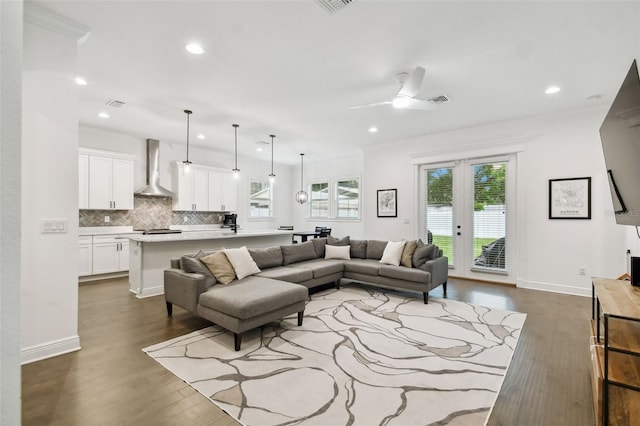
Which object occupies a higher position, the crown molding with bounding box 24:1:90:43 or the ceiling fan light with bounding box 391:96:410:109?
the crown molding with bounding box 24:1:90:43

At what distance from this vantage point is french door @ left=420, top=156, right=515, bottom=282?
5367mm

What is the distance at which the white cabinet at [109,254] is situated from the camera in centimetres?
559

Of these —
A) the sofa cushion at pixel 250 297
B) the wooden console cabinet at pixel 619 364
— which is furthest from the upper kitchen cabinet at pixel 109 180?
the wooden console cabinet at pixel 619 364

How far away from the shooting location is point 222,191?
7.77 meters

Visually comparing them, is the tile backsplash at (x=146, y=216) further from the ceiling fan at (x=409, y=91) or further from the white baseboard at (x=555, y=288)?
the white baseboard at (x=555, y=288)

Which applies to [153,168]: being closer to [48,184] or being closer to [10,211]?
[48,184]

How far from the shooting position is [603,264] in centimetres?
445

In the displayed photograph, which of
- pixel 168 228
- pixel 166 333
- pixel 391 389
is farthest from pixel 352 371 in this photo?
pixel 168 228

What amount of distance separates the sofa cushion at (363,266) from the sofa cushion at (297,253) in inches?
25.7

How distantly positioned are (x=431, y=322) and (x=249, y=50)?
12.0 ft

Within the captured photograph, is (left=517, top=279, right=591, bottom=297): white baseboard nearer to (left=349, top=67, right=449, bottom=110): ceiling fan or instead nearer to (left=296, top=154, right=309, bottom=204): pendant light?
(left=349, top=67, right=449, bottom=110): ceiling fan

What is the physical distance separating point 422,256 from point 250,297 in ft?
9.03

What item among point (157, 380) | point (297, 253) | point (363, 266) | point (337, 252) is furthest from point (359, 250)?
point (157, 380)

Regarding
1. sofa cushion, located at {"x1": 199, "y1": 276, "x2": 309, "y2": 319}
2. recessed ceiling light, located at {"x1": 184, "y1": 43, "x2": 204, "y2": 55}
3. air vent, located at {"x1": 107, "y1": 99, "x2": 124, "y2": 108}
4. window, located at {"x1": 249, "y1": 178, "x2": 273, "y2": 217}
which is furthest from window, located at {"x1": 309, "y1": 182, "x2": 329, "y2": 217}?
recessed ceiling light, located at {"x1": 184, "y1": 43, "x2": 204, "y2": 55}
